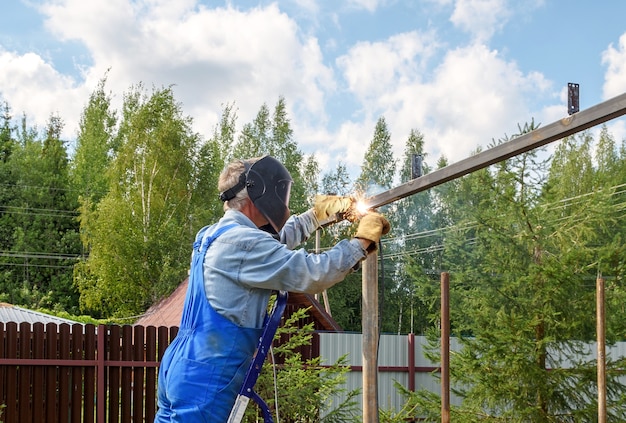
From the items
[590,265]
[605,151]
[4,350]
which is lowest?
[4,350]

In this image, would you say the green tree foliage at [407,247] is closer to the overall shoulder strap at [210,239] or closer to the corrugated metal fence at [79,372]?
the corrugated metal fence at [79,372]

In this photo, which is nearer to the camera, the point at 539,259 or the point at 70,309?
the point at 539,259

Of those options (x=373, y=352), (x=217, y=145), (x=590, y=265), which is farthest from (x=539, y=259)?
(x=217, y=145)

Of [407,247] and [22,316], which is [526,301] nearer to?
[22,316]

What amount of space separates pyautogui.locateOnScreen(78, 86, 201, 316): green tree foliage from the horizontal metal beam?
17.8m

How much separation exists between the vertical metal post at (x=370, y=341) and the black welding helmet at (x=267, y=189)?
102cm

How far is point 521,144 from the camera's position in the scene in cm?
290

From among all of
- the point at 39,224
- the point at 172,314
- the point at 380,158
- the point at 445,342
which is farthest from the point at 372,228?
the point at 39,224

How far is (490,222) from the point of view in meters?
8.95

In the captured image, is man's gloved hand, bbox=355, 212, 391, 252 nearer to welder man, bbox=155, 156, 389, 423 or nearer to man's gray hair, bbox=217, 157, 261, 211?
welder man, bbox=155, 156, 389, 423

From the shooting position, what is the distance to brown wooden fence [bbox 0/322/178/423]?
809cm

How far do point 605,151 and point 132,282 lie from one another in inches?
616

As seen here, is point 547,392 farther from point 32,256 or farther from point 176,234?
point 32,256

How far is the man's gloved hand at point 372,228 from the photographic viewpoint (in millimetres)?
2709
